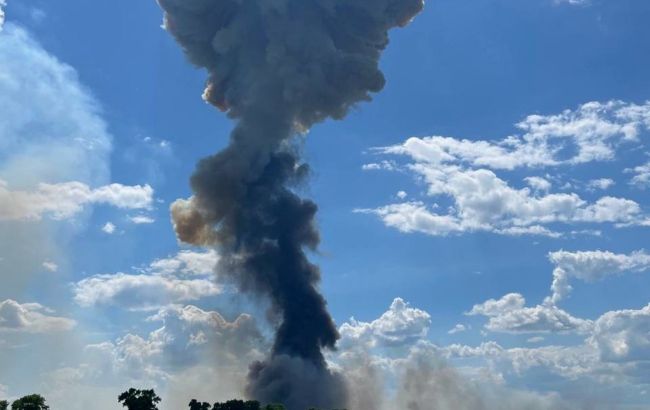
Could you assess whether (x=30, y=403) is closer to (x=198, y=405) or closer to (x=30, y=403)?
(x=30, y=403)

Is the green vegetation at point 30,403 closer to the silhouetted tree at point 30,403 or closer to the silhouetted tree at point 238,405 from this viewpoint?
the silhouetted tree at point 30,403

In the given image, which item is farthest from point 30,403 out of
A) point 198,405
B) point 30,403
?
point 198,405

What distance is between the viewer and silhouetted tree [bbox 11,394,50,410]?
451 feet

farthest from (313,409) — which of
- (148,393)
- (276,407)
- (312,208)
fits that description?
(312,208)

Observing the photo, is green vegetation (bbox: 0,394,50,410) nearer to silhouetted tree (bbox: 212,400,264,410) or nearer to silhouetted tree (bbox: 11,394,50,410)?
silhouetted tree (bbox: 11,394,50,410)

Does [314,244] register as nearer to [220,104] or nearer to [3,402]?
[220,104]

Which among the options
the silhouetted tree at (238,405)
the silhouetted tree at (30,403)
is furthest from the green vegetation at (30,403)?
the silhouetted tree at (238,405)

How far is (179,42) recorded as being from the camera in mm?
193875

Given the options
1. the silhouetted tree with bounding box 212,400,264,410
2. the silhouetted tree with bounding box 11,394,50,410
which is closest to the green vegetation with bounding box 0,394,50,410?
the silhouetted tree with bounding box 11,394,50,410

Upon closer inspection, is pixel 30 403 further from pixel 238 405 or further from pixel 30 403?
pixel 238 405

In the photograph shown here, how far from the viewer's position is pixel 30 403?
453ft

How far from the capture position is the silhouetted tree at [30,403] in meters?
138

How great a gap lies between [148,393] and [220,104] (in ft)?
241

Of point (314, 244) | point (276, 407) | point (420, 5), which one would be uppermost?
point (420, 5)
